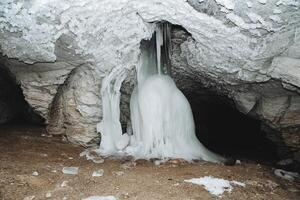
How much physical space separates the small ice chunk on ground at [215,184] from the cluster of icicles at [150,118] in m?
0.64

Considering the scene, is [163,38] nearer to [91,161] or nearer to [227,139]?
[91,161]

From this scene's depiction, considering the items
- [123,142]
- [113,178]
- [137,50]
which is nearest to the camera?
[113,178]

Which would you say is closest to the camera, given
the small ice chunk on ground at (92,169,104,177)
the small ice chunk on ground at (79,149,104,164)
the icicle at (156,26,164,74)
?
the small ice chunk on ground at (92,169,104,177)

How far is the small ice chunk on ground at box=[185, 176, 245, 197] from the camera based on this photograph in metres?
3.75

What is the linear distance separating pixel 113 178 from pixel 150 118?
95 cm

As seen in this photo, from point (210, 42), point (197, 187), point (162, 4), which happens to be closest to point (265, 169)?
point (197, 187)

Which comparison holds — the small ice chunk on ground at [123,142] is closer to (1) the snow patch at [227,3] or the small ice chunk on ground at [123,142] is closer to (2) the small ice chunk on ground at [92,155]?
(2) the small ice chunk on ground at [92,155]

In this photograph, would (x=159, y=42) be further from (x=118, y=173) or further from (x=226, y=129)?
(x=226, y=129)

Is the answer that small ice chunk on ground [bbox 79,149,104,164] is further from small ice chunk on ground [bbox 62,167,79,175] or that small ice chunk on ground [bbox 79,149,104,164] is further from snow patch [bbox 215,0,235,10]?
snow patch [bbox 215,0,235,10]

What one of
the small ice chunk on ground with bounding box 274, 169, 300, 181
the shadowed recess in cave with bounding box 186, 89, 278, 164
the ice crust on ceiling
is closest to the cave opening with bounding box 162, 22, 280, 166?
the shadowed recess in cave with bounding box 186, 89, 278, 164

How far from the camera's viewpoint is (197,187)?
12.4ft

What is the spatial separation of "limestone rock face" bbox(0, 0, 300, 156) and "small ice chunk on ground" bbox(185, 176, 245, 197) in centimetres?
118

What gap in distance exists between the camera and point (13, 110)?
573 centimetres

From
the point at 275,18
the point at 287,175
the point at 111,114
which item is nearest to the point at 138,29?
the point at 111,114
